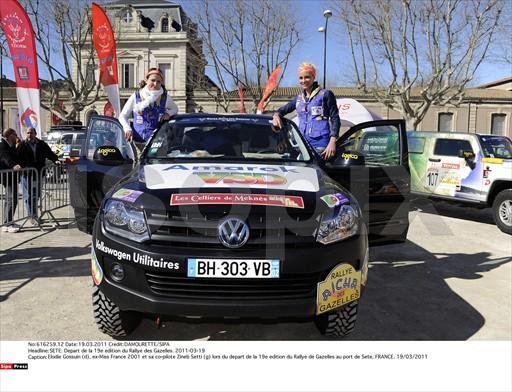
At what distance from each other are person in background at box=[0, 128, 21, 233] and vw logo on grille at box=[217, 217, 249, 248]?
18.2 feet

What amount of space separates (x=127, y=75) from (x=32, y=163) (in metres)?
43.4

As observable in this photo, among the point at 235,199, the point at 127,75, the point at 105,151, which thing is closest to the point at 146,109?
the point at 105,151

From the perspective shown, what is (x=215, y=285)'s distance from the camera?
2.27 meters

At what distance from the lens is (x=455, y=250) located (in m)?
5.84

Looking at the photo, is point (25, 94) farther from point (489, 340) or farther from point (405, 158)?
point (489, 340)

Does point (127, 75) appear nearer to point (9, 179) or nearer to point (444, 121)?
point (444, 121)

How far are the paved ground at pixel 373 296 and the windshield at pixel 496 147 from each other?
2011mm

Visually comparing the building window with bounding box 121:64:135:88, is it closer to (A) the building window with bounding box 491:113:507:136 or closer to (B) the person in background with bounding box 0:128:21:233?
(A) the building window with bounding box 491:113:507:136

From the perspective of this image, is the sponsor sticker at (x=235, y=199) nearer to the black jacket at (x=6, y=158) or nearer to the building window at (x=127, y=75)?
the black jacket at (x=6, y=158)

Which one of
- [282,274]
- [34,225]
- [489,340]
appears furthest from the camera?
[34,225]

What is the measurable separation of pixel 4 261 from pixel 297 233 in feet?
13.4

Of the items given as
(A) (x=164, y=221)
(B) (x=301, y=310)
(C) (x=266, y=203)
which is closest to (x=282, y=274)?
(B) (x=301, y=310)

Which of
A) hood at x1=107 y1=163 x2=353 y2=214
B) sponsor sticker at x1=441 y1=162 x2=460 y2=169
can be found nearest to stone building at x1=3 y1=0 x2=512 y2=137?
sponsor sticker at x1=441 y1=162 x2=460 y2=169

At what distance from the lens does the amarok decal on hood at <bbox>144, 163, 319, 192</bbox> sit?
2.56 m
